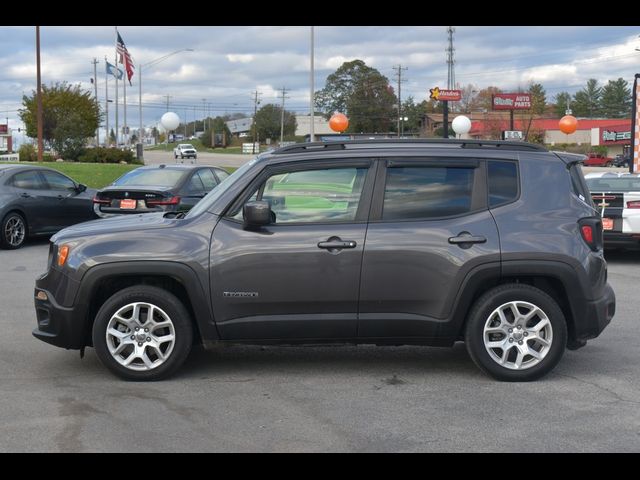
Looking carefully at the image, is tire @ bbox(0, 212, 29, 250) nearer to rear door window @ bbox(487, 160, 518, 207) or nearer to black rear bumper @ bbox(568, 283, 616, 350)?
rear door window @ bbox(487, 160, 518, 207)

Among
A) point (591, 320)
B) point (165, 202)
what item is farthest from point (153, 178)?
point (591, 320)

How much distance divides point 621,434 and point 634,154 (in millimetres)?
16287

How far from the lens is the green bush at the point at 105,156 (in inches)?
1678

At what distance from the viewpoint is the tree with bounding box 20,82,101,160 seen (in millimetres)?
44562

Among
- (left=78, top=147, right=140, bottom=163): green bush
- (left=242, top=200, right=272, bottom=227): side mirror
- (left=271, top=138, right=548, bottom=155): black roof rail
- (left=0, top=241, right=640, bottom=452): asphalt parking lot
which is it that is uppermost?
(left=78, top=147, right=140, bottom=163): green bush

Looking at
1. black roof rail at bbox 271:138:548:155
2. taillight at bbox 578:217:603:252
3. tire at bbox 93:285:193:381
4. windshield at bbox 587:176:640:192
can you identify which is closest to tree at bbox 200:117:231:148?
windshield at bbox 587:176:640:192

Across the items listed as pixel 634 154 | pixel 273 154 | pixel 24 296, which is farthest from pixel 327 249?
pixel 634 154

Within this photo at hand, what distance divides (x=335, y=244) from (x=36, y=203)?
1042 centimetres

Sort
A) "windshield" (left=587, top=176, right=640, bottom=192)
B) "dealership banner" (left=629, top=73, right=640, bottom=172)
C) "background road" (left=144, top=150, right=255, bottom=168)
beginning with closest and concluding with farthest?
1. "windshield" (left=587, top=176, right=640, bottom=192)
2. "dealership banner" (left=629, top=73, right=640, bottom=172)
3. "background road" (left=144, top=150, right=255, bottom=168)

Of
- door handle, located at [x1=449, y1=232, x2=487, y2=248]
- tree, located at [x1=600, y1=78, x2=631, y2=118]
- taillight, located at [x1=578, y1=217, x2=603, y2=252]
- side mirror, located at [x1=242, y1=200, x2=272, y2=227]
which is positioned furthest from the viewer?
tree, located at [x1=600, y1=78, x2=631, y2=118]

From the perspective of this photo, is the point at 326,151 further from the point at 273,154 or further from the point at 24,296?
the point at 24,296

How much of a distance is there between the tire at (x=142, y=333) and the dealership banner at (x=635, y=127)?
622 inches

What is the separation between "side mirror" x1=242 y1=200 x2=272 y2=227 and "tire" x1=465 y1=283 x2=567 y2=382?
1727 millimetres

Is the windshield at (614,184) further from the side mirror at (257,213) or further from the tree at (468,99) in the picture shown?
the tree at (468,99)
